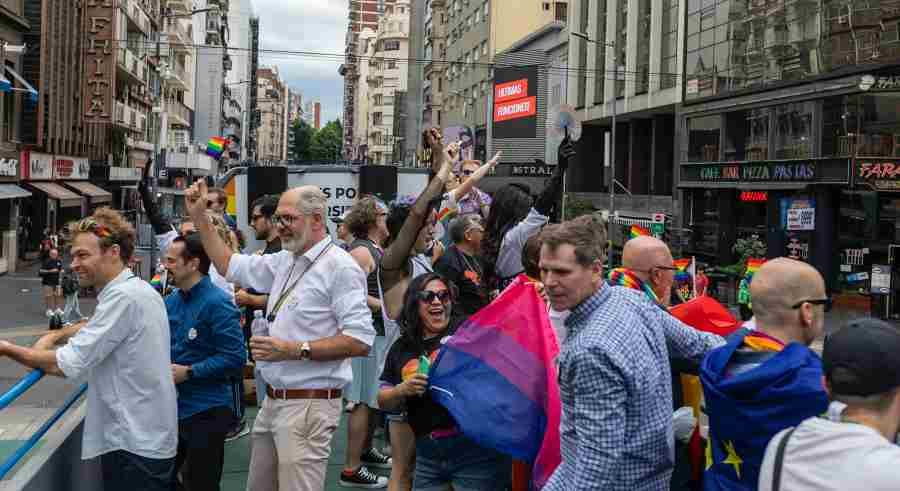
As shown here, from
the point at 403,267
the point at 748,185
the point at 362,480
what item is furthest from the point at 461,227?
the point at 748,185

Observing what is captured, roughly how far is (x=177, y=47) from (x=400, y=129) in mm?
46999

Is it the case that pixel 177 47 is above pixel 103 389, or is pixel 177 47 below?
above

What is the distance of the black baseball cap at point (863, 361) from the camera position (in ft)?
8.07

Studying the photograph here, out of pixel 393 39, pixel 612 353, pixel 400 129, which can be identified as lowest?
pixel 612 353

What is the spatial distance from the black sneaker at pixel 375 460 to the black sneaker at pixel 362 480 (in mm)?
520

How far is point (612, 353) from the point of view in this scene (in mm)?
3164

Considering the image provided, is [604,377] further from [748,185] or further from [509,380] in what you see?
[748,185]

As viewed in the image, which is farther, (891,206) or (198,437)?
(891,206)

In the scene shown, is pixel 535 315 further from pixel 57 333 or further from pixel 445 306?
pixel 57 333

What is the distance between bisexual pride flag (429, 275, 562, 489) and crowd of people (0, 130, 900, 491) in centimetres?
7

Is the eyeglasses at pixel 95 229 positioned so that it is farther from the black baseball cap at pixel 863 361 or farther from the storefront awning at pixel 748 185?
the storefront awning at pixel 748 185

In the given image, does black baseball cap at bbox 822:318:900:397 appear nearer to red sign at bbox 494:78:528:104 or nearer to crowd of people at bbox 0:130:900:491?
crowd of people at bbox 0:130:900:491

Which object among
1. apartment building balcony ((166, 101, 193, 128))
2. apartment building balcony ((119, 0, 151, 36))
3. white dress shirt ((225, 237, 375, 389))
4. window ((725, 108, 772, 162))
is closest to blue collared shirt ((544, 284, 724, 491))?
white dress shirt ((225, 237, 375, 389))

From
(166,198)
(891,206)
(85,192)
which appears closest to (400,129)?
(166,198)
